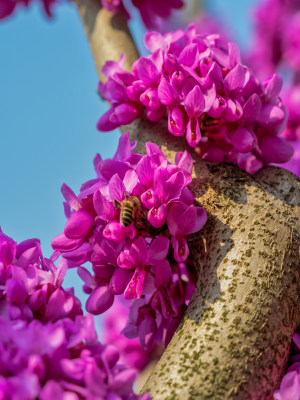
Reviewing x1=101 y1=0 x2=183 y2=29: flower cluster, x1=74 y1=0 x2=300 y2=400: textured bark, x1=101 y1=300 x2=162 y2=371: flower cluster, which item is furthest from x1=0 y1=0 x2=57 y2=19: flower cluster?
x1=101 y1=300 x2=162 y2=371: flower cluster

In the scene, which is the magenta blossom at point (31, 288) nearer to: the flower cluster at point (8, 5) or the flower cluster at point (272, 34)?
the flower cluster at point (8, 5)

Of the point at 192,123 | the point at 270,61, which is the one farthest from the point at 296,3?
the point at 192,123

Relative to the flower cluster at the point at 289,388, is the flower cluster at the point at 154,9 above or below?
above

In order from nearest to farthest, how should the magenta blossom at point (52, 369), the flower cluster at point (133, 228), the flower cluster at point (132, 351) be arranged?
1. the magenta blossom at point (52, 369)
2. the flower cluster at point (133, 228)
3. the flower cluster at point (132, 351)

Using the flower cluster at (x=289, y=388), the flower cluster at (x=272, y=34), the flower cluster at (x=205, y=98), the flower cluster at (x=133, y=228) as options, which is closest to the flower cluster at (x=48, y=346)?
the flower cluster at (x=133, y=228)

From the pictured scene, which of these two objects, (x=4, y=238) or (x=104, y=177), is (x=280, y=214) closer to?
(x=104, y=177)

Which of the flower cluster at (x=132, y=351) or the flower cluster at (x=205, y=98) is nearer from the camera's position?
the flower cluster at (x=205, y=98)

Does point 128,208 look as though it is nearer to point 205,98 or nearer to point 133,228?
point 133,228

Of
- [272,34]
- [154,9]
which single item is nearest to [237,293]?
[154,9]
